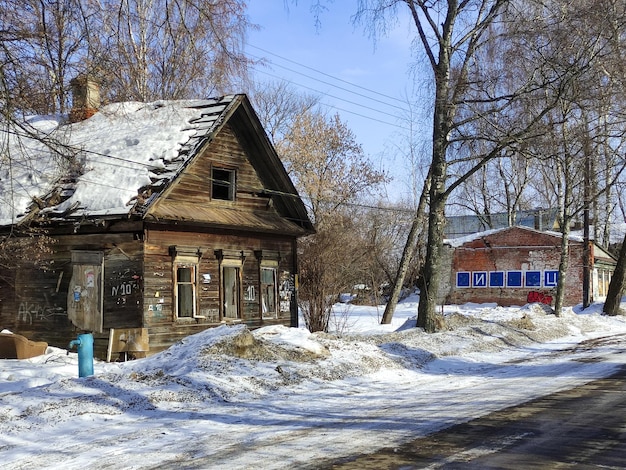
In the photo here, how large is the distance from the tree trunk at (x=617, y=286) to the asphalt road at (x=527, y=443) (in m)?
20.6

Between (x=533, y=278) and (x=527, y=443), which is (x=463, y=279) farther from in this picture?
(x=527, y=443)

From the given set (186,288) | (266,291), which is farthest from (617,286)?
(186,288)

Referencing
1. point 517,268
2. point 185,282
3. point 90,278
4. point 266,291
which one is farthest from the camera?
point 517,268

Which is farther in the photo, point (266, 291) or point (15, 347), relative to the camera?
point (266, 291)

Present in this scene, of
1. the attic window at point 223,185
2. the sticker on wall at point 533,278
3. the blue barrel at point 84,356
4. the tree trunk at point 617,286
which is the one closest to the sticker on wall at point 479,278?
the sticker on wall at point 533,278

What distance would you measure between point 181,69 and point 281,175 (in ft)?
36.5

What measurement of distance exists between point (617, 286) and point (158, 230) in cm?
2048

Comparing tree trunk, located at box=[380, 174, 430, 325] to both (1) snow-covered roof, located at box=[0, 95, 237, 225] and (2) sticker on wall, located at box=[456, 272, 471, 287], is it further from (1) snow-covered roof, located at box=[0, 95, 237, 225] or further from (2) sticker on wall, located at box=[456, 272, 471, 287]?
(2) sticker on wall, located at box=[456, 272, 471, 287]

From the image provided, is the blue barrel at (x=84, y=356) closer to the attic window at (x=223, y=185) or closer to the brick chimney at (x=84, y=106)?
the attic window at (x=223, y=185)

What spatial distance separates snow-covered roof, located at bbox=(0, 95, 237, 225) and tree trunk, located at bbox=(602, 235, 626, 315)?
18061 millimetres

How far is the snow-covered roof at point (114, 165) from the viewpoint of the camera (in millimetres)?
18031

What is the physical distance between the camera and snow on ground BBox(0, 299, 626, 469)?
23.4ft

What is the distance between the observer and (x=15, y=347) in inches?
645

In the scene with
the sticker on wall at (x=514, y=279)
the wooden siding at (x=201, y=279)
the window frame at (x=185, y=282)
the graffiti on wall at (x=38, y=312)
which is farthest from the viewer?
the sticker on wall at (x=514, y=279)
